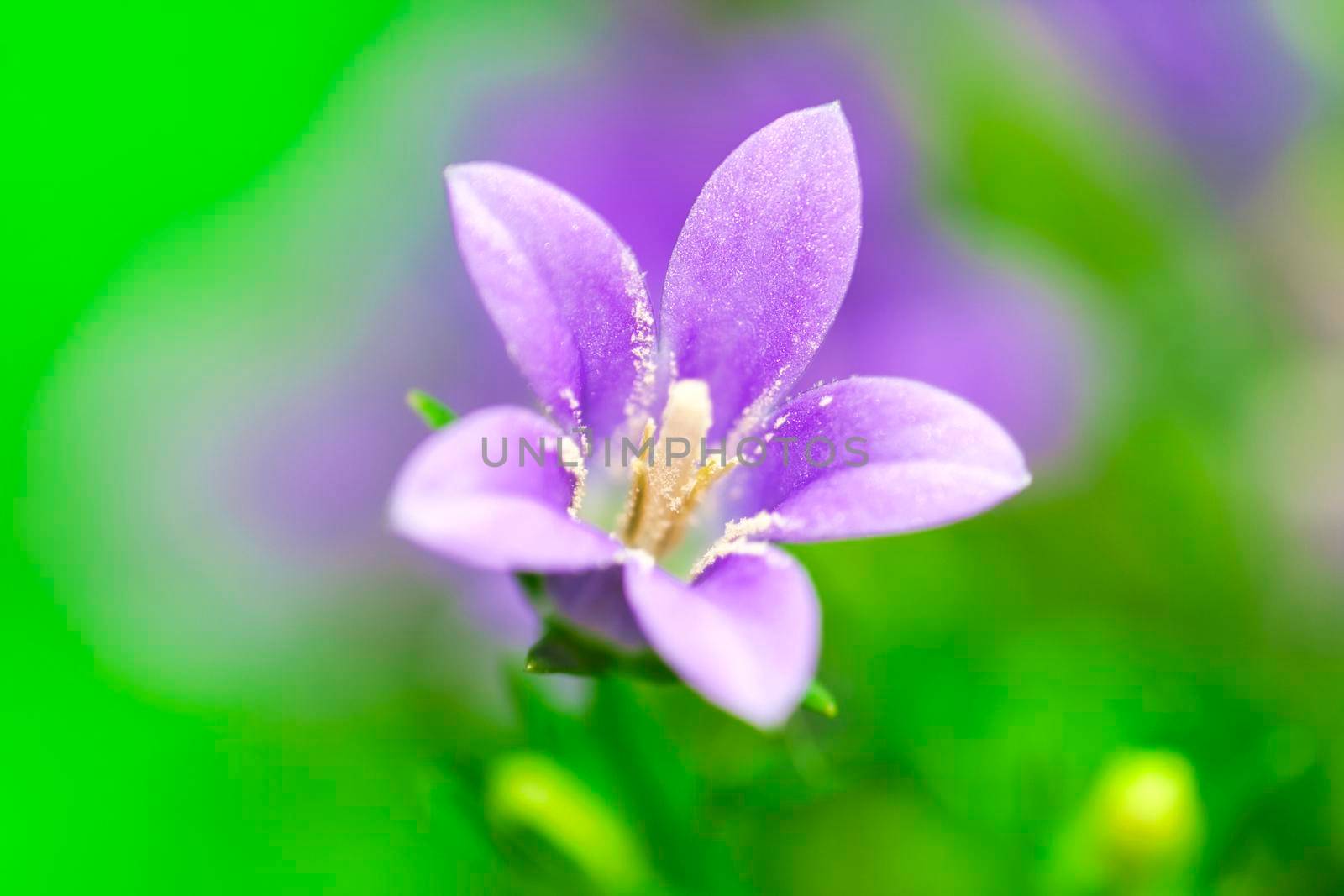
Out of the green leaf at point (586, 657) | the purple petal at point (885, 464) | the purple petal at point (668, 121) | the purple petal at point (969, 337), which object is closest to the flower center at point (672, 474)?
the purple petal at point (885, 464)

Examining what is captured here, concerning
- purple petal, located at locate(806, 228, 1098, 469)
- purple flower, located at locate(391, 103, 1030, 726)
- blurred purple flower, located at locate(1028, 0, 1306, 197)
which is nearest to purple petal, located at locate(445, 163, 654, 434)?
purple flower, located at locate(391, 103, 1030, 726)

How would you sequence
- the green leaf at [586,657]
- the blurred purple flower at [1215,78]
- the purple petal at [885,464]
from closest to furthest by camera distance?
1. the purple petal at [885,464]
2. the green leaf at [586,657]
3. the blurred purple flower at [1215,78]

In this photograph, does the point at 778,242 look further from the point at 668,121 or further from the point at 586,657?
the point at 668,121

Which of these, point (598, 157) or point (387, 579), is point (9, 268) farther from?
point (598, 157)

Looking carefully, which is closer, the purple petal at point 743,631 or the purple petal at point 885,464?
the purple petal at point 743,631

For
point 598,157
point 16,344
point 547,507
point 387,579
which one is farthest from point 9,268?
point 547,507

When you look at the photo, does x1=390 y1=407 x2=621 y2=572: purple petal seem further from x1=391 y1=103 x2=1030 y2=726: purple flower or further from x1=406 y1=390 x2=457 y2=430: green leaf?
x1=406 y1=390 x2=457 y2=430: green leaf

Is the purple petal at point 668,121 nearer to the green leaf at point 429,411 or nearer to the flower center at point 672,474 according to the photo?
the flower center at point 672,474
